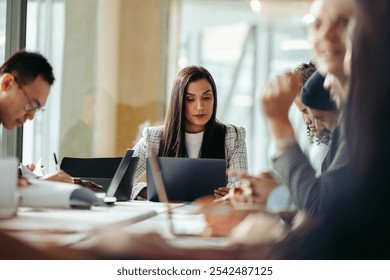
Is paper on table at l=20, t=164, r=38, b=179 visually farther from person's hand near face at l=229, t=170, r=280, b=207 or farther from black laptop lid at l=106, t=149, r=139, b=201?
person's hand near face at l=229, t=170, r=280, b=207

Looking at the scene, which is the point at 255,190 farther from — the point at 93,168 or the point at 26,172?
the point at 26,172

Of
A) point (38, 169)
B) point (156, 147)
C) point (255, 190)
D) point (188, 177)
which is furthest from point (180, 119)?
point (255, 190)

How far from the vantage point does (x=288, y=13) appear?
5.92 feet

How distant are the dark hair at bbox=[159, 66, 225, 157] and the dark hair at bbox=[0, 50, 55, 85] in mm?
444

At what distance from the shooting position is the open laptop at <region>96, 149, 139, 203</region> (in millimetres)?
2014

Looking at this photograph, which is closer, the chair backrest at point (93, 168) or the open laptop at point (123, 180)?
the chair backrest at point (93, 168)

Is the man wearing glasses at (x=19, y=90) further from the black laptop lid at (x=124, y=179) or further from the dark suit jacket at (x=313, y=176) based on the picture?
the dark suit jacket at (x=313, y=176)

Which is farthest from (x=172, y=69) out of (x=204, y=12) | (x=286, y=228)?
(x=286, y=228)

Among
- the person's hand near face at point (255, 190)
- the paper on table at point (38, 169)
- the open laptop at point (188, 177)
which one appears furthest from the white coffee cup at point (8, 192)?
the person's hand near face at point (255, 190)

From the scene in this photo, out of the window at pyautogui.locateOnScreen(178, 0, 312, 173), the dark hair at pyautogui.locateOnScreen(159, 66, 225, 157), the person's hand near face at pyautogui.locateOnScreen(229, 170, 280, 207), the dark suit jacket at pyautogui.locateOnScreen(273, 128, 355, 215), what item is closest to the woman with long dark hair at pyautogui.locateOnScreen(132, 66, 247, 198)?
the dark hair at pyautogui.locateOnScreen(159, 66, 225, 157)

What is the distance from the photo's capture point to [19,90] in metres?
1.85

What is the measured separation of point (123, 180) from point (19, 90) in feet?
1.53

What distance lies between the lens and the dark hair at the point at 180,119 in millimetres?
2223

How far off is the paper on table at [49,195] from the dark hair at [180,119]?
1.75 feet
